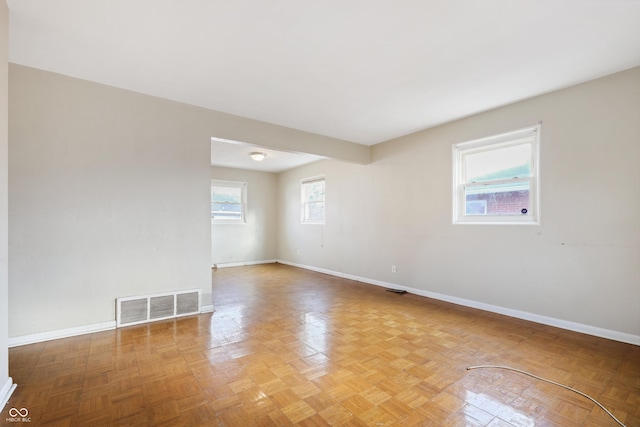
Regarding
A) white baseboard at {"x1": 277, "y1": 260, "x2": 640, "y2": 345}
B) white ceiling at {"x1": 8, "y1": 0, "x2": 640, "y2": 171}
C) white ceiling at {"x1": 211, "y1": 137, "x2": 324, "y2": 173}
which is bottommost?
white baseboard at {"x1": 277, "y1": 260, "x2": 640, "y2": 345}

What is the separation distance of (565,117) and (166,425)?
4.25m

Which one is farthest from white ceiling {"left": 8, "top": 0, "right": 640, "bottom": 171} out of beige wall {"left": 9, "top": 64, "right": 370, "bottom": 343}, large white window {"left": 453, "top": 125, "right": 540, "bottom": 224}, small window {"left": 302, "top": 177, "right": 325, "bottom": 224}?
small window {"left": 302, "top": 177, "right": 325, "bottom": 224}

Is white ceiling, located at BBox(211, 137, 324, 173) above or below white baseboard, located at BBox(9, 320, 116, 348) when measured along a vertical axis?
above

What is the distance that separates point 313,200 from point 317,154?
2350mm

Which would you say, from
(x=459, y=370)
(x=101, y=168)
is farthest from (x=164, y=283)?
(x=459, y=370)

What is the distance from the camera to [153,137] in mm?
3213

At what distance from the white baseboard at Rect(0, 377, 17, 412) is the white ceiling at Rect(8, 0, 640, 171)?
242 centimetres

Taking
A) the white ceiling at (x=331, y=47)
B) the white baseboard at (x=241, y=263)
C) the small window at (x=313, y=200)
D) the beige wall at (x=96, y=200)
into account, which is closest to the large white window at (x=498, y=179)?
the white ceiling at (x=331, y=47)

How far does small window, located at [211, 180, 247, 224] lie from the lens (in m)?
6.98

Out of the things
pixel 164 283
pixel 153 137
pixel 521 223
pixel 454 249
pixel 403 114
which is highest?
pixel 403 114

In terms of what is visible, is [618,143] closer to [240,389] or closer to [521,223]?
[521,223]

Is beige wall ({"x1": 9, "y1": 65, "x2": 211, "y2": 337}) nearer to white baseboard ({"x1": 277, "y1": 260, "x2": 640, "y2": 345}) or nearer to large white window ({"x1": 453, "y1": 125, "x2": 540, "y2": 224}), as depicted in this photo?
white baseboard ({"x1": 277, "y1": 260, "x2": 640, "y2": 345})

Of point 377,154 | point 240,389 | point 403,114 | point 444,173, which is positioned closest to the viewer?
point 240,389

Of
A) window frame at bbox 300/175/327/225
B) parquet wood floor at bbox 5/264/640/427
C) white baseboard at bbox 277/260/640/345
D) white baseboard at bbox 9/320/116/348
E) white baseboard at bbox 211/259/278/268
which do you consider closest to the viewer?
parquet wood floor at bbox 5/264/640/427
